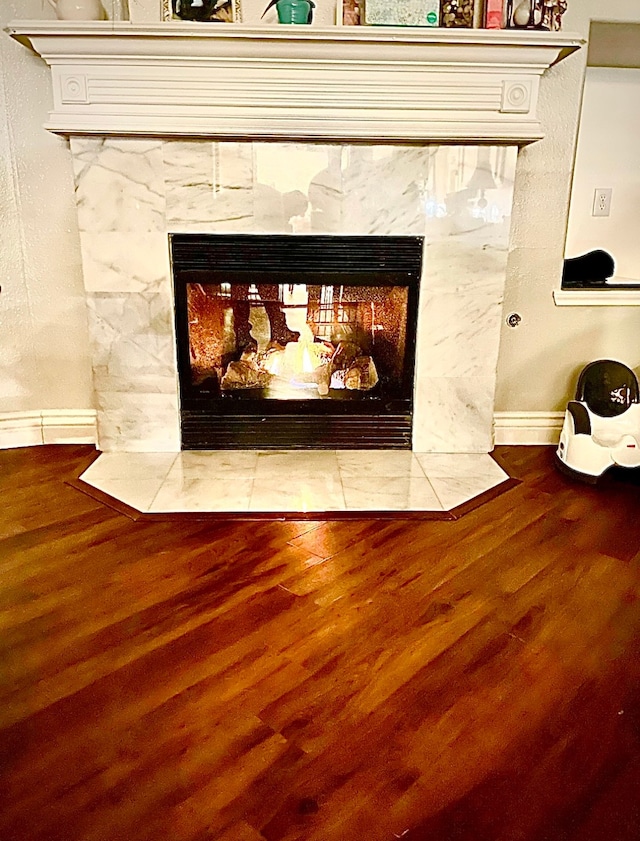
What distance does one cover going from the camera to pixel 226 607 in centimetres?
186

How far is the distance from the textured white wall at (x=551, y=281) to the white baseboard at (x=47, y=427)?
1818mm

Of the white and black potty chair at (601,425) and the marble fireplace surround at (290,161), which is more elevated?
the marble fireplace surround at (290,161)

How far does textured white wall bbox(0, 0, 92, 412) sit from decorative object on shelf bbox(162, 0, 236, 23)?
470mm

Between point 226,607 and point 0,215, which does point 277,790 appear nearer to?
point 226,607

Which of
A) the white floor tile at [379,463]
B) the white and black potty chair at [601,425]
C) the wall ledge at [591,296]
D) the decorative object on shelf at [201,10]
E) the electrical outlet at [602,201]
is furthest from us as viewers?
the electrical outlet at [602,201]

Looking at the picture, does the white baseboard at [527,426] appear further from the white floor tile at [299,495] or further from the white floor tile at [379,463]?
the white floor tile at [299,495]

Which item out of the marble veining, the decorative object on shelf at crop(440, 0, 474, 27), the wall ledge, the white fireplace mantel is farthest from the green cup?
the wall ledge

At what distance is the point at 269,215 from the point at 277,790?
6.79 ft

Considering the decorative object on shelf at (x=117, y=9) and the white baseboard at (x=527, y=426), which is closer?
the decorative object on shelf at (x=117, y=9)

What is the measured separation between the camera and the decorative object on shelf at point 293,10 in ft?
8.04

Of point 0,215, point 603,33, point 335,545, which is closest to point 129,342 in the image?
point 0,215

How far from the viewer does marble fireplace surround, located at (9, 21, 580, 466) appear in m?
2.44

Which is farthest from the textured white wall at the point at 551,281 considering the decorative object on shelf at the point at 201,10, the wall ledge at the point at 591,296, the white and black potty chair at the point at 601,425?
the decorative object on shelf at the point at 201,10

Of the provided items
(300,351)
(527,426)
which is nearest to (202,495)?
(300,351)
